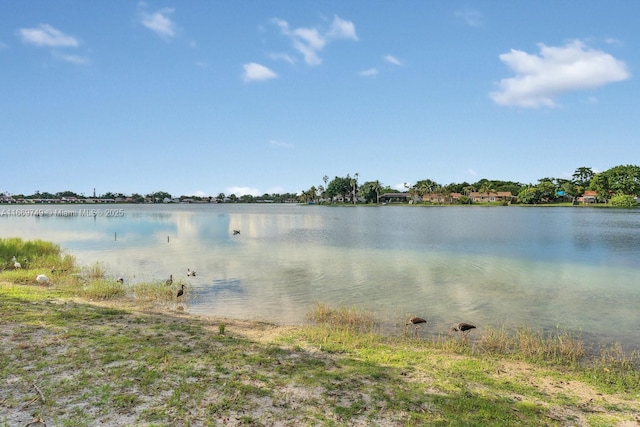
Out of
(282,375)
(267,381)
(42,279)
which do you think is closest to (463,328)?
(282,375)

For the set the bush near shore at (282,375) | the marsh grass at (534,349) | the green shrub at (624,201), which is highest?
the green shrub at (624,201)

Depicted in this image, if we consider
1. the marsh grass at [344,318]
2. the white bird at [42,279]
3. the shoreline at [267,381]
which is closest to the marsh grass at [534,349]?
the shoreline at [267,381]

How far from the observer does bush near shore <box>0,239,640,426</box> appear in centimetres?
630

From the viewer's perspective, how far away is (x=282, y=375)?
7.92 meters

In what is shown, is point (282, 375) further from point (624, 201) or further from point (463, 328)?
point (624, 201)

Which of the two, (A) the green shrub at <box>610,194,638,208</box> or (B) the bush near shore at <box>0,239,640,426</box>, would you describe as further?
(A) the green shrub at <box>610,194,638,208</box>

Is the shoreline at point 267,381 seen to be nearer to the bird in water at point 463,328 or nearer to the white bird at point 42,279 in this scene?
the bird in water at point 463,328

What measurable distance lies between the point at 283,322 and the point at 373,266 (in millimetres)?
14566

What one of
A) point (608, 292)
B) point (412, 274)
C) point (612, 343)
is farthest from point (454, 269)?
point (612, 343)

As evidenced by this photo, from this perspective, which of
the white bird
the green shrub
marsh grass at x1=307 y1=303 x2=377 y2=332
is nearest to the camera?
marsh grass at x1=307 y1=303 x2=377 y2=332

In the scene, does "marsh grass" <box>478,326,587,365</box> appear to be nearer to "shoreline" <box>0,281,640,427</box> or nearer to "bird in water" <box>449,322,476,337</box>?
"shoreline" <box>0,281,640,427</box>

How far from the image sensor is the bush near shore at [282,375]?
6305 mm

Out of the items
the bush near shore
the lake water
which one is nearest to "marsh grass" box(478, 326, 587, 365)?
the bush near shore

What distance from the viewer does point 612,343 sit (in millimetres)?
12352
